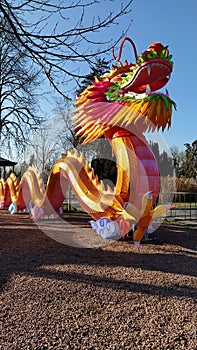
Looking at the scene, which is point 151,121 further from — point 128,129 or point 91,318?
point 91,318

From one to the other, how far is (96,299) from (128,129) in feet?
11.0

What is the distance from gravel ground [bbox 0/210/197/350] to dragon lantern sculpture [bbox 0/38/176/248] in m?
0.77

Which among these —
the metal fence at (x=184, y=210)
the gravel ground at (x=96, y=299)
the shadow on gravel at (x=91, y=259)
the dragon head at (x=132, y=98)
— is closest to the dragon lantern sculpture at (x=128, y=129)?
the dragon head at (x=132, y=98)

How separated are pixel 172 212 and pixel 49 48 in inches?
512

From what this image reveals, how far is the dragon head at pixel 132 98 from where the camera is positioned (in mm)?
5211

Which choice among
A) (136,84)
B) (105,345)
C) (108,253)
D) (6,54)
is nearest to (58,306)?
(105,345)

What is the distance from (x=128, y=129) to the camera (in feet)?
18.7

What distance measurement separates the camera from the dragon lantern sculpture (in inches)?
205

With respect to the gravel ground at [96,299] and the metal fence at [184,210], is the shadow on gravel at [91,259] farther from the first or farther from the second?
the metal fence at [184,210]

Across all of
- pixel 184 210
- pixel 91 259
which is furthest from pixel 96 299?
pixel 184 210

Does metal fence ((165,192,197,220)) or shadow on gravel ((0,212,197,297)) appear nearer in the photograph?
shadow on gravel ((0,212,197,297))

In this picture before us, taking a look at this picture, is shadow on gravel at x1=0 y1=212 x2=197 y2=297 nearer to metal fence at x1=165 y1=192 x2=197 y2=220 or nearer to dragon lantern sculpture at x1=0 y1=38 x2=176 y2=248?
dragon lantern sculpture at x1=0 y1=38 x2=176 y2=248

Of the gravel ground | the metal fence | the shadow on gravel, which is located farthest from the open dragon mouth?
the metal fence

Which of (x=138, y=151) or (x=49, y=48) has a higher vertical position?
(x=49, y=48)
